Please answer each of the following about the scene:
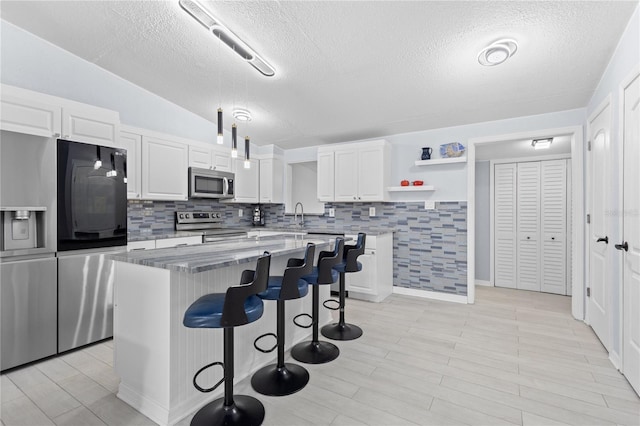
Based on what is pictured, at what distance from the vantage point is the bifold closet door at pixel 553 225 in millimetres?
4465

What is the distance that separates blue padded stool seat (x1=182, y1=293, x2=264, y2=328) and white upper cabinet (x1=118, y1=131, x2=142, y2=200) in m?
2.48

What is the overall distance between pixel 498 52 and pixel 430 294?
296 cm

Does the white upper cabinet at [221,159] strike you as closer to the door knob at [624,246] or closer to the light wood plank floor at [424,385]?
the light wood plank floor at [424,385]

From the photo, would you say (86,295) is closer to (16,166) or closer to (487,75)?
(16,166)

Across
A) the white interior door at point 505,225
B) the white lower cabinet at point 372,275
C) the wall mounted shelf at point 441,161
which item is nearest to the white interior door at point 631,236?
the wall mounted shelf at point 441,161

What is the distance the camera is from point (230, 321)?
1485mm

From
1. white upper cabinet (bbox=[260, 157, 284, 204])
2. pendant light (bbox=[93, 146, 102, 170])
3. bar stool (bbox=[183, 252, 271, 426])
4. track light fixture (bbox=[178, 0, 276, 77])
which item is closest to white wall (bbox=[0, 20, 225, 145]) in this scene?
pendant light (bbox=[93, 146, 102, 170])

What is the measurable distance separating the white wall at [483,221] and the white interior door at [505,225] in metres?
0.10

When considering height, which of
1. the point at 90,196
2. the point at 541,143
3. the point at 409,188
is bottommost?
the point at 90,196

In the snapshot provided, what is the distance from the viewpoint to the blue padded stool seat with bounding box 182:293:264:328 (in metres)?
1.48

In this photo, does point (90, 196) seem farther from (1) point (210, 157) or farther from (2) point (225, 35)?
(1) point (210, 157)

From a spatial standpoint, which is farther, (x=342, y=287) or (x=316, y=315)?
(x=342, y=287)

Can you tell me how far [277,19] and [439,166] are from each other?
280 cm

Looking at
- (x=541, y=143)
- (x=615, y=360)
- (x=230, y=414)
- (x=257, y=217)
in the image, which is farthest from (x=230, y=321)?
(x=541, y=143)
